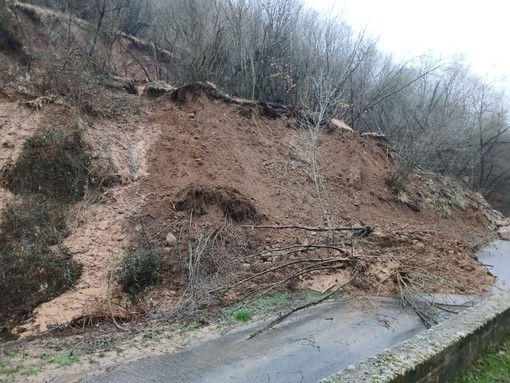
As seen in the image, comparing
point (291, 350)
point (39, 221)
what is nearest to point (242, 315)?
point (291, 350)

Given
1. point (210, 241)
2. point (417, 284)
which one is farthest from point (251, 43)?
point (417, 284)

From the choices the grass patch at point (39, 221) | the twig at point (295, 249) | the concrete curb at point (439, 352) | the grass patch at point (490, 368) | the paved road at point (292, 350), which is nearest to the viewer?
the concrete curb at point (439, 352)

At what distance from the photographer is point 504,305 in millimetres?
6691

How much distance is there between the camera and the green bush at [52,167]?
34.1 ft

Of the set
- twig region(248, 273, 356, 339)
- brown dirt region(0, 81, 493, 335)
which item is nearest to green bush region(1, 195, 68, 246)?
brown dirt region(0, 81, 493, 335)

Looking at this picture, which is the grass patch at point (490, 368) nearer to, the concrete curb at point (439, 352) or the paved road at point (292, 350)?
the concrete curb at point (439, 352)

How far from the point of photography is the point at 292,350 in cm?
720

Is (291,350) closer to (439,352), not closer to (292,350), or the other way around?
(292,350)

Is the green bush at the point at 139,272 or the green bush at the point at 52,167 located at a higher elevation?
the green bush at the point at 52,167

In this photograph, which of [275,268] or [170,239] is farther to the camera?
[170,239]

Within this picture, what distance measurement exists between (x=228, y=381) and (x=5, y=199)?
21.5 feet

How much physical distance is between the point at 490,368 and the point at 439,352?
1201 millimetres

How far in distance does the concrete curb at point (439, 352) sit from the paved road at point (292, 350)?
181 cm

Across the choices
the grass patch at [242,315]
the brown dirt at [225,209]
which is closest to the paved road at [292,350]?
the grass patch at [242,315]
